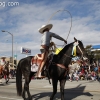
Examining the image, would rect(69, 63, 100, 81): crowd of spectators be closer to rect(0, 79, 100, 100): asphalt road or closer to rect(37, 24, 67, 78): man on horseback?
rect(0, 79, 100, 100): asphalt road

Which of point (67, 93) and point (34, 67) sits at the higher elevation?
point (34, 67)

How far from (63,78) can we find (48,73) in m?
0.70

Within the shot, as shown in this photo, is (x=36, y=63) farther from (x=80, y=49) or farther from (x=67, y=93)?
(x=67, y=93)

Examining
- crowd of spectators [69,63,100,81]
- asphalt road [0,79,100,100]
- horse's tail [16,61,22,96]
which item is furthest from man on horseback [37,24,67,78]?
crowd of spectators [69,63,100,81]

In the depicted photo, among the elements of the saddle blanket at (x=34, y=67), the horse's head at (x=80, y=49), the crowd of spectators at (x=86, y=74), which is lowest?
the crowd of spectators at (x=86, y=74)

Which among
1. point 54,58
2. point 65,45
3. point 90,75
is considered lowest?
point 90,75

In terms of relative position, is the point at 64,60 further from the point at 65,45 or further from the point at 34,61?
the point at 34,61

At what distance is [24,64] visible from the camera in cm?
982

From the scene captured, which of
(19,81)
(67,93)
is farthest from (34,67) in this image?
(67,93)

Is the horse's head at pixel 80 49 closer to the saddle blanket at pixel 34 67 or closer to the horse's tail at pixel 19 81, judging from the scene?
the saddle blanket at pixel 34 67

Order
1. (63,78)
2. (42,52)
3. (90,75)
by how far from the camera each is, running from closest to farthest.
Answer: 1. (63,78)
2. (42,52)
3. (90,75)

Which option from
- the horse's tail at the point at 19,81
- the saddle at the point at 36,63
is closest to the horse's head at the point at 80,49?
the saddle at the point at 36,63

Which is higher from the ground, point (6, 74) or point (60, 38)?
point (60, 38)


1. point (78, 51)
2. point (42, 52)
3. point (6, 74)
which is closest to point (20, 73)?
point (42, 52)
